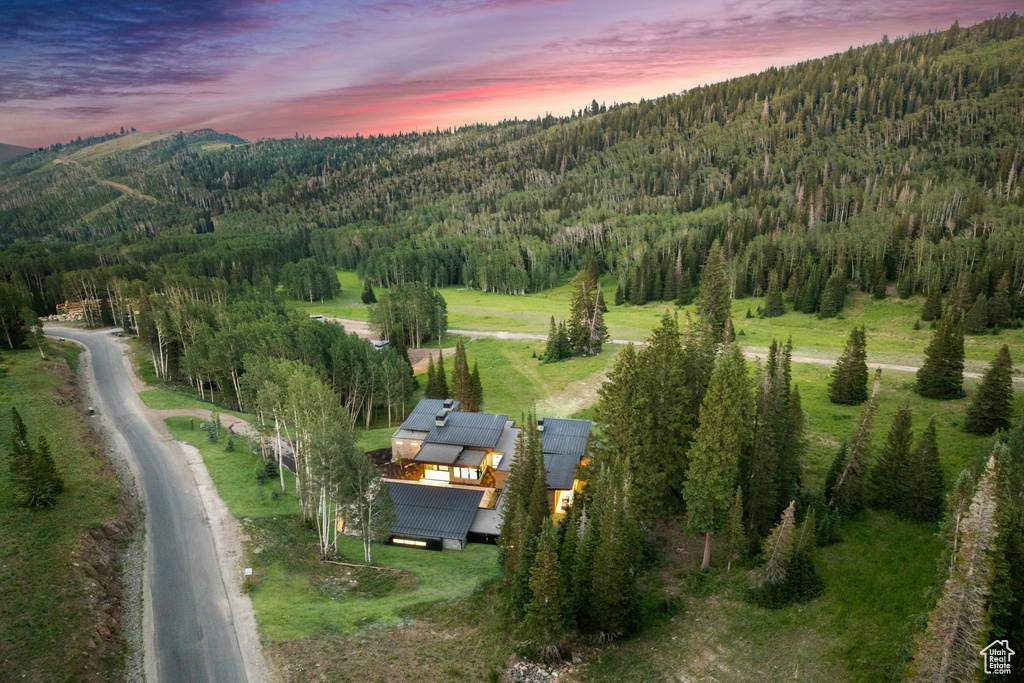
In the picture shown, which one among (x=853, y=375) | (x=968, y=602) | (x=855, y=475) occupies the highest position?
(x=968, y=602)

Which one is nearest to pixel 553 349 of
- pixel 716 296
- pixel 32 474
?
pixel 716 296

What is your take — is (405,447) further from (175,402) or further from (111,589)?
(175,402)

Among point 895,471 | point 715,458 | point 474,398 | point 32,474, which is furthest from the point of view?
point 474,398

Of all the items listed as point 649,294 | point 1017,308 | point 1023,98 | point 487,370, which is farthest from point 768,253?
point 1023,98

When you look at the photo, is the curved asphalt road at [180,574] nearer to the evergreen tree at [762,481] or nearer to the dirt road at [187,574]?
the dirt road at [187,574]

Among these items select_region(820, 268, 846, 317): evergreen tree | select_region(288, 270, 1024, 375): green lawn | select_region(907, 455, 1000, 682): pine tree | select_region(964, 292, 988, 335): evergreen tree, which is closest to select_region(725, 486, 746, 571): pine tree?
select_region(907, 455, 1000, 682): pine tree

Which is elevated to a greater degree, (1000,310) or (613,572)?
(1000,310)

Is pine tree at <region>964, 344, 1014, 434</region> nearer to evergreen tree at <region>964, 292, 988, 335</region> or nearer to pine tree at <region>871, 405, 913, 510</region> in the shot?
pine tree at <region>871, 405, 913, 510</region>

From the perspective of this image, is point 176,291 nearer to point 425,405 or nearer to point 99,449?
point 99,449
